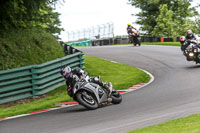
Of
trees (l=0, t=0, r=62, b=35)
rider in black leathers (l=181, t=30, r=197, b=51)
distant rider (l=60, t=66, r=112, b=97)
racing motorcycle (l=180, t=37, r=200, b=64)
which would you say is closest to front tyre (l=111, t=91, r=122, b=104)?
distant rider (l=60, t=66, r=112, b=97)

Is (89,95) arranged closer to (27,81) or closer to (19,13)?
(27,81)

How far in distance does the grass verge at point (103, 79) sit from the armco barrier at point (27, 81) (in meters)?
0.40

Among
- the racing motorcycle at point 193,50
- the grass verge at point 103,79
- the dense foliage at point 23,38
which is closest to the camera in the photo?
the grass verge at point 103,79

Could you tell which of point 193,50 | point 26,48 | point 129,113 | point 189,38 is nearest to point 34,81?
point 26,48

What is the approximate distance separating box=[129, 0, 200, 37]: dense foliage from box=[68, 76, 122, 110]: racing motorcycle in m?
46.3

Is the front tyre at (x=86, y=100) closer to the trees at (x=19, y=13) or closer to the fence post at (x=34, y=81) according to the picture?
the fence post at (x=34, y=81)

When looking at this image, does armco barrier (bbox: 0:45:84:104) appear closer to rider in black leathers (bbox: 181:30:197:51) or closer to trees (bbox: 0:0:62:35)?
A: trees (bbox: 0:0:62:35)

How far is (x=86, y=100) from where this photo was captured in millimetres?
9805

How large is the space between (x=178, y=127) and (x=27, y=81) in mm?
8047

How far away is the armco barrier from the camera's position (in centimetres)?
1317

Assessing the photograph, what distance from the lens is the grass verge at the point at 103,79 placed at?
1167 centimetres

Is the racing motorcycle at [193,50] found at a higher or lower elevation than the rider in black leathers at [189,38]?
lower

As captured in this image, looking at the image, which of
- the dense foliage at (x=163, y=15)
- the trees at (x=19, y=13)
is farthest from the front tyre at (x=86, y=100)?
the dense foliage at (x=163, y=15)

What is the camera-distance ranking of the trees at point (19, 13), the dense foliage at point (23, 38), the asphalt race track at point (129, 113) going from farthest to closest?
the trees at point (19, 13)
the dense foliage at point (23, 38)
the asphalt race track at point (129, 113)
